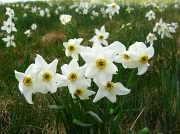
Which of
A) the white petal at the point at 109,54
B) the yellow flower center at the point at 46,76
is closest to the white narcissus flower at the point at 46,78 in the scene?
the yellow flower center at the point at 46,76

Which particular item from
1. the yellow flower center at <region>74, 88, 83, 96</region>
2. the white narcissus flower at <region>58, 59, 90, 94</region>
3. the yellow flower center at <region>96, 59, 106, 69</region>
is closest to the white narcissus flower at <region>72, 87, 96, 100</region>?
the yellow flower center at <region>74, 88, 83, 96</region>

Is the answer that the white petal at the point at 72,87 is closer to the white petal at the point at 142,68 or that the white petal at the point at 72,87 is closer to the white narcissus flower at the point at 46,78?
the white narcissus flower at the point at 46,78

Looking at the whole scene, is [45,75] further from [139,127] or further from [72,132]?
[139,127]

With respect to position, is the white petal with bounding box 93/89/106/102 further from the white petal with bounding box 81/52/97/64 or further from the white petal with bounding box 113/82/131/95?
the white petal with bounding box 81/52/97/64

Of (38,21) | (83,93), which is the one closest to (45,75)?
(83,93)

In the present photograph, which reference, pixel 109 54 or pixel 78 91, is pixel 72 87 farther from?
pixel 109 54

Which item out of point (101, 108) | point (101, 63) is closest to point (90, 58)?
point (101, 63)

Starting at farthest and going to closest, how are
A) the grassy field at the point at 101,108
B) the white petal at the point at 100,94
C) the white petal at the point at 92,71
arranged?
the grassy field at the point at 101,108, the white petal at the point at 100,94, the white petal at the point at 92,71
